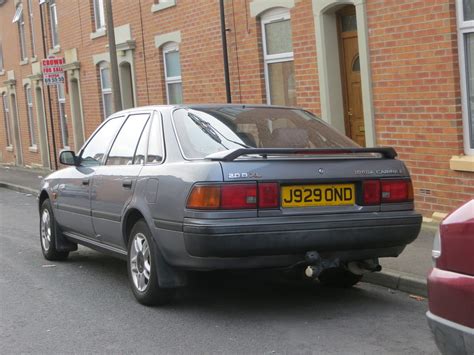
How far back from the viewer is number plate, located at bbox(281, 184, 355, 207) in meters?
5.96

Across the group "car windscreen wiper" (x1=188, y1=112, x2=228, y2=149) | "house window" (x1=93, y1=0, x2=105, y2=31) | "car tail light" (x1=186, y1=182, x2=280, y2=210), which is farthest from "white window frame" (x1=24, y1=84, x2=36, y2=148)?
"car tail light" (x1=186, y1=182, x2=280, y2=210)

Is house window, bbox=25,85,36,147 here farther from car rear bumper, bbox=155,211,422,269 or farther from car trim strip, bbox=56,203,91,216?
car rear bumper, bbox=155,211,422,269

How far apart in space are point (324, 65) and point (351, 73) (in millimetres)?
440

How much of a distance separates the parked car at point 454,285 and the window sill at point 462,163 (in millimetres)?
5376

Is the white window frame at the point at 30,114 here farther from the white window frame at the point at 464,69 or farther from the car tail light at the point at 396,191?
the car tail light at the point at 396,191

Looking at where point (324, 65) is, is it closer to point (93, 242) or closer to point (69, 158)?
point (69, 158)

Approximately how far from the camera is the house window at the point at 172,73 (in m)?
16.6

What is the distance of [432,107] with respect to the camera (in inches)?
385

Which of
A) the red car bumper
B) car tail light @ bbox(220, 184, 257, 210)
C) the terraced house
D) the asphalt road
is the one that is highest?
the terraced house

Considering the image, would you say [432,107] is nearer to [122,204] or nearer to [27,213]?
[122,204]

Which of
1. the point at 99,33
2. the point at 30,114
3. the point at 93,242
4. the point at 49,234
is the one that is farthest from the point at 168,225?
the point at 30,114

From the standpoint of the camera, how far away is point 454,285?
12.7 ft

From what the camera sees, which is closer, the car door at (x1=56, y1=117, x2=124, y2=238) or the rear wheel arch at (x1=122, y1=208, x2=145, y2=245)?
the rear wheel arch at (x1=122, y1=208, x2=145, y2=245)

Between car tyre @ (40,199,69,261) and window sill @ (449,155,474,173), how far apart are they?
458 centimetres
